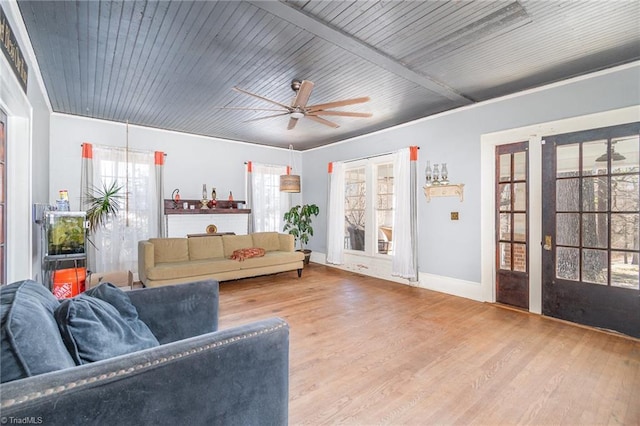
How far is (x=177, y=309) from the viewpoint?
6.23ft

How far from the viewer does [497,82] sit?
3.52m

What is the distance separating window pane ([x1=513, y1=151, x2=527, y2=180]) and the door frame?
84 millimetres

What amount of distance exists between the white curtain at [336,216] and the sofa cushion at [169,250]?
2859 mm

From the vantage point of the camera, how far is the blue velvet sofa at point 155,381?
0.81 m

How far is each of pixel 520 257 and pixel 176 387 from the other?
13.6 feet

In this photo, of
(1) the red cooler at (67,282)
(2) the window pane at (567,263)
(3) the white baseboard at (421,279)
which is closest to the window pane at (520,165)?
(2) the window pane at (567,263)

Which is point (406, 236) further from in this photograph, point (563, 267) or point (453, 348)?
point (453, 348)

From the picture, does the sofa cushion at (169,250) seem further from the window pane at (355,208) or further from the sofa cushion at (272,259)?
the window pane at (355,208)

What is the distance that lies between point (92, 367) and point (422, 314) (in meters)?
3.36

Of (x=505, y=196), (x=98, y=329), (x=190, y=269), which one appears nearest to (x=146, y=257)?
(x=190, y=269)

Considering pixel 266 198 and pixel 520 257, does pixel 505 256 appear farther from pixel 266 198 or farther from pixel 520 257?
pixel 266 198

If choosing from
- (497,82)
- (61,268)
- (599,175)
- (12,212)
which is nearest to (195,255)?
(61,268)

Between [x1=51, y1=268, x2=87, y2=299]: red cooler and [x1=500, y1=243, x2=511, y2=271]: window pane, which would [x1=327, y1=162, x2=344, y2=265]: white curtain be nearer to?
[x1=500, y1=243, x2=511, y2=271]: window pane

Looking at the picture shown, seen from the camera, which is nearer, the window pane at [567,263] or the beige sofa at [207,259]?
the window pane at [567,263]
